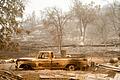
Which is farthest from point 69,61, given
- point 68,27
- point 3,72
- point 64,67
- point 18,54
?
point 68,27

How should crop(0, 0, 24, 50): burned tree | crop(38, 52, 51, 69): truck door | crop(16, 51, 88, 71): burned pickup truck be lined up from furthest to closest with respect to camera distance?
crop(38, 52, 51, 69): truck door < crop(16, 51, 88, 71): burned pickup truck < crop(0, 0, 24, 50): burned tree

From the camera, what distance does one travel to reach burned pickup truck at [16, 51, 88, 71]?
82.0 feet

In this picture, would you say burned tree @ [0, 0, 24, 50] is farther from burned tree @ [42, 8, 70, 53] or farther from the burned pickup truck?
burned tree @ [42, 8, 70, 53]

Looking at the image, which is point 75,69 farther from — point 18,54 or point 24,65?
point 18,54

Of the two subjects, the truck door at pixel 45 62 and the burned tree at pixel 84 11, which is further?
the burned tree at pixel 84 11

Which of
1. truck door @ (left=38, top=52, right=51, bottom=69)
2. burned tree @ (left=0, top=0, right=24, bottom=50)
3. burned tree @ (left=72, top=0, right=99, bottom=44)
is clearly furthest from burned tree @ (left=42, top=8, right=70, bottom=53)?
burned tree @ (left=0, top=0, right=24, bottom=50)

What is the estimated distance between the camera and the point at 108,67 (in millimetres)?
25484

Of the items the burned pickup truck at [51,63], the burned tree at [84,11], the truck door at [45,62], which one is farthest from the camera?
the burned tree at [84,11]

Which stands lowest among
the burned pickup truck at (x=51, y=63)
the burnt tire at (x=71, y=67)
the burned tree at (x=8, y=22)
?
the burnt tire at (x=71, y=67)

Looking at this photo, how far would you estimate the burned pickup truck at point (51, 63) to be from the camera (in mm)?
25000

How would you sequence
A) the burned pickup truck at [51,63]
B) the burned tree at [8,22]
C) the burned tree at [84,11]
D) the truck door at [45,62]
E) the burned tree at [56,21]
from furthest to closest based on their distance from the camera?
1. the burned tree at [84,11]
2. the burned tree at [56,21]
3. the truck door at [45,62]
4. the burned pickup truck at [51,63]
5. the burned tree at [8,22]

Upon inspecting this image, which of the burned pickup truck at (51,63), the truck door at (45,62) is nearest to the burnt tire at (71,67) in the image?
the burned pickup truck at (51,63)

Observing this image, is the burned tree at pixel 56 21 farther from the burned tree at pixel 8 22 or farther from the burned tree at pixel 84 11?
the burned tree at pixel 8 22

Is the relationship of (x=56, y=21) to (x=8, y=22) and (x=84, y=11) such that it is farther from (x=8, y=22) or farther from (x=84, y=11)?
(x=8, y=22)
